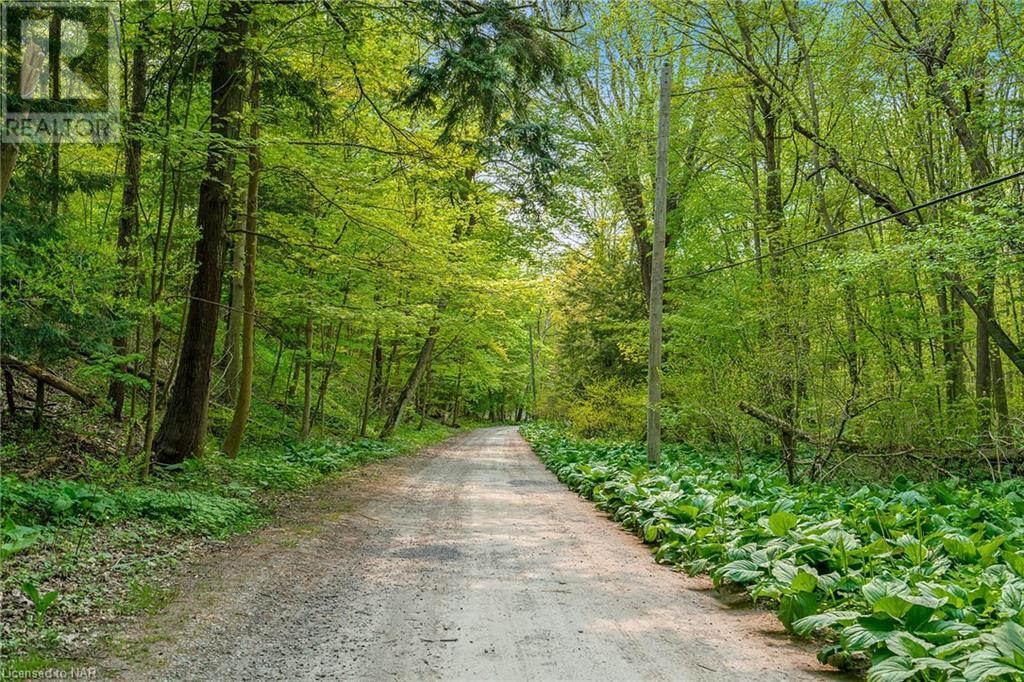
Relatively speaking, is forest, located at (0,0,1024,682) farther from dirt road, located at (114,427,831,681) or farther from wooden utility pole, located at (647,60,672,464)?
dirt road, located at (114,427,831,681)

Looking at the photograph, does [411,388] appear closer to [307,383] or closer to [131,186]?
[307,383]

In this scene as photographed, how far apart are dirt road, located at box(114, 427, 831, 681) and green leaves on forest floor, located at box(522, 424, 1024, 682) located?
0.31 meters

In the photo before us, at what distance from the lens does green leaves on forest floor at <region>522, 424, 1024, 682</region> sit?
314cm

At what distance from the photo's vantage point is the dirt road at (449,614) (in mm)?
3342

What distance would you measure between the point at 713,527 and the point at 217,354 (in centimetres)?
1264

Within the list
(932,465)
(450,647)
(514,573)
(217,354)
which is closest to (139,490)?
(514,573)

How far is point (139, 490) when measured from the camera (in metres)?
6.25

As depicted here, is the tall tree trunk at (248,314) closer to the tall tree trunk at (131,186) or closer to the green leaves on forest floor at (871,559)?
the tall tree trunk at (131,186)

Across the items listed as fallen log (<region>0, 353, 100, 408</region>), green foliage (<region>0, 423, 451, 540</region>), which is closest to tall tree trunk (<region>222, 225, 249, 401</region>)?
fallen log (<region>0, 353, 100, 408</region>)

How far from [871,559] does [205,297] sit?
836cm

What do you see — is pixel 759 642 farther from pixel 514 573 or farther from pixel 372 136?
pixel 372 136

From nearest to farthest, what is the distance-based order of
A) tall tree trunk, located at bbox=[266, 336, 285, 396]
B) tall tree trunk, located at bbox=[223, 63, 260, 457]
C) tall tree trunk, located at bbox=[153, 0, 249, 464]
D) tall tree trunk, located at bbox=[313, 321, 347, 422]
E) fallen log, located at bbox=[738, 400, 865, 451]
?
1. tall tree trunk, located at bbox=[153, 0, 249, 464]
2. fallen log, located at bbox=[738, 400, 865, 451]
3. tall tree trunk, located at bbox=[223, 63, 260, 457]
4. tall tree trunk, located at bbox=[313, 321, 347, 422]
5. tall tree trunk, located at bbox=[266, 336, 285, 396]
